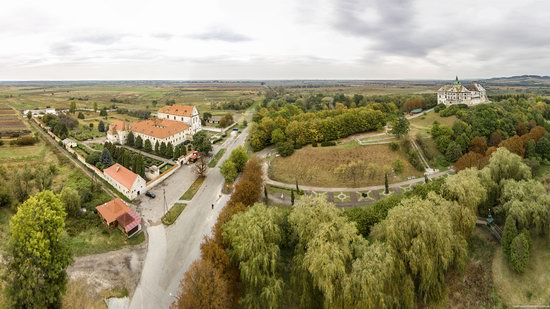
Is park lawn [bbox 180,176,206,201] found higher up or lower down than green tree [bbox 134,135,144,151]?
lower down

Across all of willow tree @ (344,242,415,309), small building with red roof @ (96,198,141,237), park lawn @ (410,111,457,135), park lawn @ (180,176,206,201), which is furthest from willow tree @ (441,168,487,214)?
park lawn @ (410,111,457,135)

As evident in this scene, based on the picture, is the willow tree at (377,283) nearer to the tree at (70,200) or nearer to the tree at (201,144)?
the tree at (70,200)

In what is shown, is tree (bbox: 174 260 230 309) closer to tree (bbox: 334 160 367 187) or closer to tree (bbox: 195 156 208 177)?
tree (bbox: 195 156 208 177)

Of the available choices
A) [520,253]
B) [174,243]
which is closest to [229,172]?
[174,243]

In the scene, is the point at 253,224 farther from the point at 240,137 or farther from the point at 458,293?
the point at 240,137

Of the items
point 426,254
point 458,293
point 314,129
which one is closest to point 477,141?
point 314,129

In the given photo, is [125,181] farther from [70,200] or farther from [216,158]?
[216,158]
